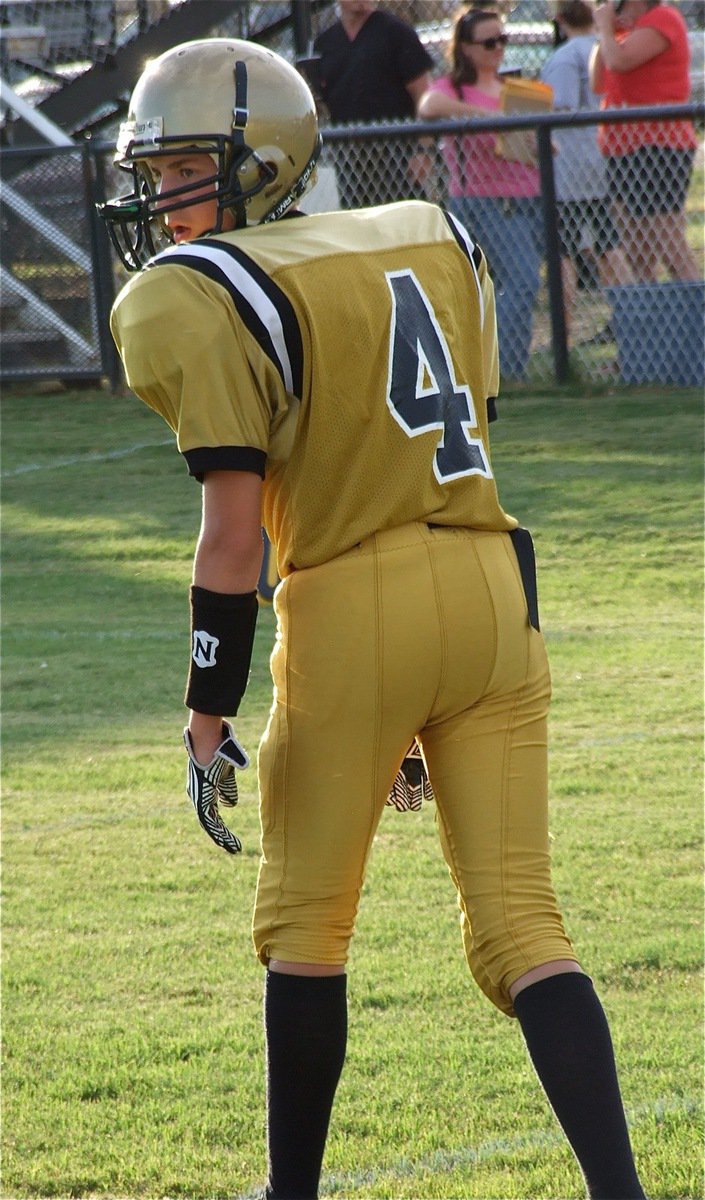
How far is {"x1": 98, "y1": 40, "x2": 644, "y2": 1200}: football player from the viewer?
245cm

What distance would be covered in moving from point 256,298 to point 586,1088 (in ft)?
4.13

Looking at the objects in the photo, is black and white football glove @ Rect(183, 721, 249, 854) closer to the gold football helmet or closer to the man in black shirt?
the gold football helmet

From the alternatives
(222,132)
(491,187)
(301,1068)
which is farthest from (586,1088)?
(491,187)

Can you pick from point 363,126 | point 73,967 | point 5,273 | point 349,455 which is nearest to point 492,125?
point 363,126

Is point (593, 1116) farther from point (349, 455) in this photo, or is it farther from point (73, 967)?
point (73, 967)

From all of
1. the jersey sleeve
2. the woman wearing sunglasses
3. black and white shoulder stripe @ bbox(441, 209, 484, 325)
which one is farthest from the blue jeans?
the jersey sleeve

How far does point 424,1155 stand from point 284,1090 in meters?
0.59

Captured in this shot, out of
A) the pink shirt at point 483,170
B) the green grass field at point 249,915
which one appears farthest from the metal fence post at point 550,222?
the green grass field at point 249,915

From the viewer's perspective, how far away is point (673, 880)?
4258 millimetres

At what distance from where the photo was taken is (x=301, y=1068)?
2535mm

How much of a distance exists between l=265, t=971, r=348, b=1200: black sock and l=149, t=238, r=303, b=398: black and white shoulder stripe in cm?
92

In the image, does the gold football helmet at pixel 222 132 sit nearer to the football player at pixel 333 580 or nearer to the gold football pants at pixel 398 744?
the football player at pixel 333 580

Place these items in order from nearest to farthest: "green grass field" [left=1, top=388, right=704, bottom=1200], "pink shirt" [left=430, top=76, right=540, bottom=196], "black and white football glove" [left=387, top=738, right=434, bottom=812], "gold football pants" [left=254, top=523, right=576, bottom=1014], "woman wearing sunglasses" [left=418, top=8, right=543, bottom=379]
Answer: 1. "gold football pants" [left=254, top=523, right=576, bottom=1014]
2. "black and white football glove" [left=387, top=738, right=434, bottom=812]
3. "green grass field" [left=1, top=388, right=704, bottom=1200]
4. "woman wearing sunglasses" [left=418, top=8, right=543, bottom=379]
5. "pink shirt" [left=430, top=76, right=540, bottom=196]

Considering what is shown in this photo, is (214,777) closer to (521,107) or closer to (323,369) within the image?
(323,369)
